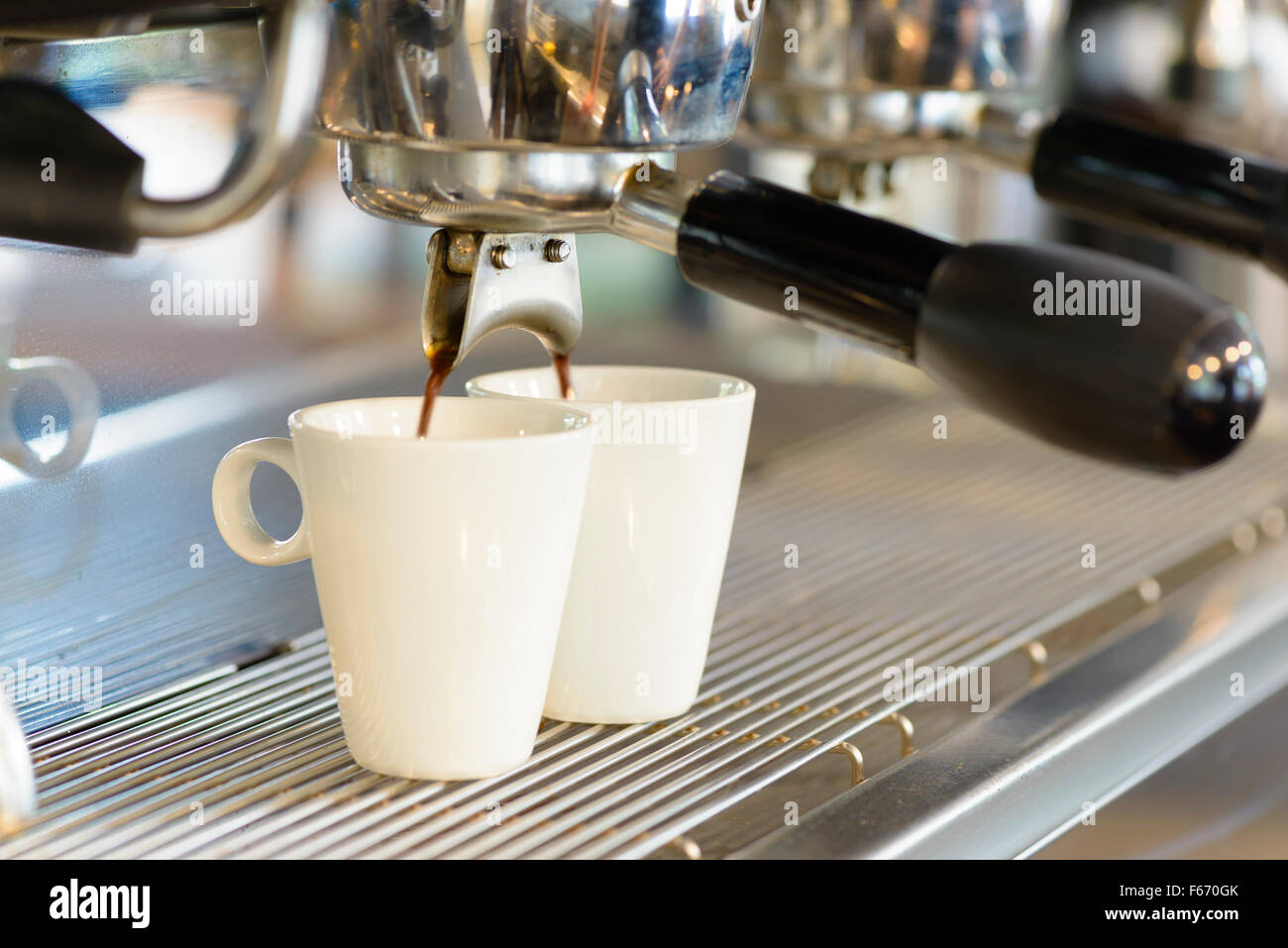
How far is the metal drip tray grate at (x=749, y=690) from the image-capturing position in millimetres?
348

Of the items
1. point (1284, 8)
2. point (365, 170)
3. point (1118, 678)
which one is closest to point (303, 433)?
point (365, 170)

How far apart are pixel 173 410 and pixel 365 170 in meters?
0.13

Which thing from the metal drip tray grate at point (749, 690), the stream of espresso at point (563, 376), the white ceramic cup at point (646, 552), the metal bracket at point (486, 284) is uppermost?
the metal bracket at point (486, 284)

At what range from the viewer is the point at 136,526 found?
0.44 meters

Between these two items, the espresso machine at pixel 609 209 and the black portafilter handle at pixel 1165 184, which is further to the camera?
the black portafilter handle at pixel 1165 184

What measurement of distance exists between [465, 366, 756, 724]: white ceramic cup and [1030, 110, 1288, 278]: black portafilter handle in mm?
145

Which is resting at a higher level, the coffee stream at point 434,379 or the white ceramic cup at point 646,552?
the coffee stream at point 434,379

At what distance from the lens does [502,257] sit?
15.1 inches

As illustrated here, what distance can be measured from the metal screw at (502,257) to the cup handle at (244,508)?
0.07m

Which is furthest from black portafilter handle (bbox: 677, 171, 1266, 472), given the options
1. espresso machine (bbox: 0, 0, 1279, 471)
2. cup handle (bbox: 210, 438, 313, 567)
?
cup handle (bbox: 210, 438, 313, 567)

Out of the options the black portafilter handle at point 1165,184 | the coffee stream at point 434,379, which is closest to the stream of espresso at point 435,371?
the coffee stream at point 434,379

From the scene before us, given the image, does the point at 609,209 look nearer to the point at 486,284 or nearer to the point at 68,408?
the point at 486,284

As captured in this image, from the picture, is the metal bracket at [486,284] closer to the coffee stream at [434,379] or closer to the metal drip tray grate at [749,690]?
the coffee stream at [434,379]

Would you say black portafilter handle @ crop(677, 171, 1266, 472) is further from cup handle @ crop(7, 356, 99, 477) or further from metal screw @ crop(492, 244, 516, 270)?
cup handle @ crop(7, 356, 99, 477)
